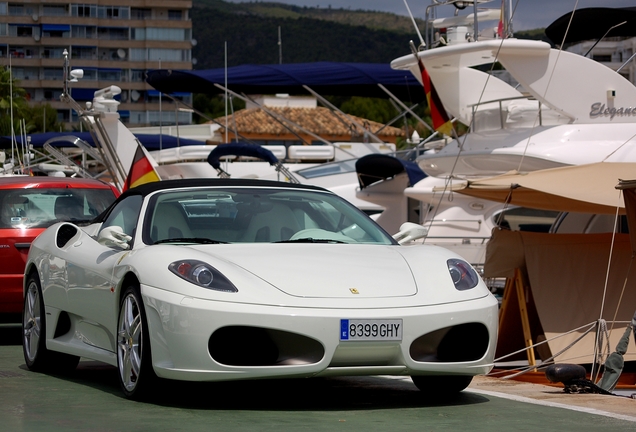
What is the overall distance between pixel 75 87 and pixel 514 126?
332 feet

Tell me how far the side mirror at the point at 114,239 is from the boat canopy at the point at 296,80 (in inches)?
918

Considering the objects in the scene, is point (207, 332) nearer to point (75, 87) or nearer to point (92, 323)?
point (92, 323)

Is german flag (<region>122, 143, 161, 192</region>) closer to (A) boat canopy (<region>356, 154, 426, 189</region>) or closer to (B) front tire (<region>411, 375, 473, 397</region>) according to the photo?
(A) boat canopy (<region>356, 154, 426, 189</region>)

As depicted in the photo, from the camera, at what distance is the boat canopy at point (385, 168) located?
24328 millimetres

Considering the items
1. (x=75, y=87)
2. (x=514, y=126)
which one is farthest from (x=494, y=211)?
(x=75, y=87)

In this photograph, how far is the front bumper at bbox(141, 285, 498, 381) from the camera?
6051 mm

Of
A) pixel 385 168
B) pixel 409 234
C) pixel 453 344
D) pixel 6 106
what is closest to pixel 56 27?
pixel 6 106

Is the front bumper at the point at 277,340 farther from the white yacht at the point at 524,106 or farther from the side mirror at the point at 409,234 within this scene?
the white yacht at the point at 524,106

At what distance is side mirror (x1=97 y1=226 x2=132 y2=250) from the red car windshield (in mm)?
4168

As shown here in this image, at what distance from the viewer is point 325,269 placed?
6.44 m

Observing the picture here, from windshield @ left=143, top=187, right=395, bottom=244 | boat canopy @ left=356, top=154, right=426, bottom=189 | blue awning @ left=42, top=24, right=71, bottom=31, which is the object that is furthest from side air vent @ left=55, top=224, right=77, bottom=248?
blue awning @ left=42, top=24, right=71, bottom=31

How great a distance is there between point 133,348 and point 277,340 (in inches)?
38.0

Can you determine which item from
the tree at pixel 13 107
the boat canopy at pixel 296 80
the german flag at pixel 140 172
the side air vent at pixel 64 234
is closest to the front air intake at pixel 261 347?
the side air vent at pixel 64 234

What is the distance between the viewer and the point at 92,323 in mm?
7500
